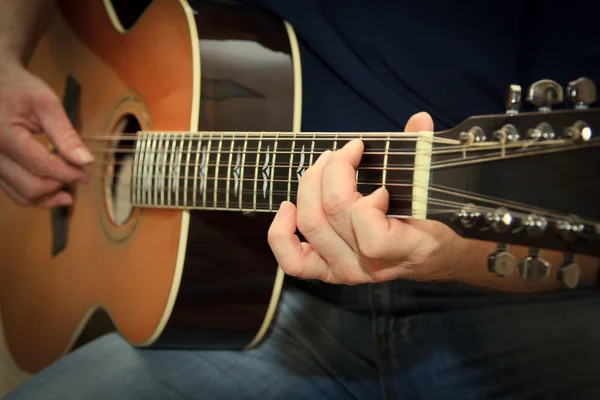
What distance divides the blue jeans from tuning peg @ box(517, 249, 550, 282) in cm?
27

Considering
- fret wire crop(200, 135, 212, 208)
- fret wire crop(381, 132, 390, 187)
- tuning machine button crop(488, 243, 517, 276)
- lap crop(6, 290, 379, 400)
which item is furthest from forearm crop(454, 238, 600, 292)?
fret wire crop(200, 135, 212, 208)

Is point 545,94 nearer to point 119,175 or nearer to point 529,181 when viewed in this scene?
point 529,181

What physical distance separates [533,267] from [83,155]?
717mm

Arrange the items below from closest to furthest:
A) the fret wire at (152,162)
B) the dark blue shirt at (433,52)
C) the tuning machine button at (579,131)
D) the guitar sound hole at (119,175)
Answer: the tuning machine button at (579,131)
the dark blue shirt at (433,52)
the fret wire at (152,162)
the guitar sound hole at (119,175)

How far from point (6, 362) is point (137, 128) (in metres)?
0.74

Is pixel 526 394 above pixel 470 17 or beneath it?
beneath

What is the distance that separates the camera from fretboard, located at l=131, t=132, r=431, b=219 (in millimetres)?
578

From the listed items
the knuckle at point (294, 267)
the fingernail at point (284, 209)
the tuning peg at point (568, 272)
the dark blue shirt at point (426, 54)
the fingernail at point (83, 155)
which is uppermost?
the dark blue shirt at point (426, 54)

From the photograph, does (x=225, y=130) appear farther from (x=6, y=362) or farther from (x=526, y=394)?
(x=6, y=362)

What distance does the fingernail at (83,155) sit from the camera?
946 mm

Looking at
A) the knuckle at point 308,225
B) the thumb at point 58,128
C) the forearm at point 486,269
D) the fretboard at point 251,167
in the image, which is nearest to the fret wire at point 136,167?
the fretboard at point 251,167

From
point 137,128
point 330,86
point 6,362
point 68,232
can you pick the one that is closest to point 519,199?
point 330,86

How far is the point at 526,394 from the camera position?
75cm

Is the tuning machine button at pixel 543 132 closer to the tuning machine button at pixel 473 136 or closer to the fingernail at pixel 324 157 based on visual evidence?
the tuning machine button at pixel 473 136
